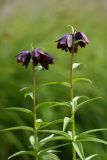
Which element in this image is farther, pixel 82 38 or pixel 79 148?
pixel 79 148

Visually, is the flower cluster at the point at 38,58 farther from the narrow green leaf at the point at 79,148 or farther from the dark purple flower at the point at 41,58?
the narrow green leaf at the point at 79,148

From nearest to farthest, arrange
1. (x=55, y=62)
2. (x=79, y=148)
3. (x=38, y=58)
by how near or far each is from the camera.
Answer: (x=38, y=58) < (x=79, y=148) < (x=55, y=62)

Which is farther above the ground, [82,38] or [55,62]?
[55,62]

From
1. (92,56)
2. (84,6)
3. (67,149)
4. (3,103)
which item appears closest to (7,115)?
(3,103)

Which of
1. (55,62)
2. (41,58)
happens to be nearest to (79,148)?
(41,58)

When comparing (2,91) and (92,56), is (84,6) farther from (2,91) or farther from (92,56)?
(2,91)

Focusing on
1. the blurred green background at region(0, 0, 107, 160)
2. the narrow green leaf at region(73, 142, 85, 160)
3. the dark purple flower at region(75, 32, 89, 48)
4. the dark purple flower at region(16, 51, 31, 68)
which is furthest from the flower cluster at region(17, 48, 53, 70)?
the blurred green background at region(0, 0, 107, 160)

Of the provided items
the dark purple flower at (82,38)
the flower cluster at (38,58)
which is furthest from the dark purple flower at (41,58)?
the dark purple flower at (82,38)

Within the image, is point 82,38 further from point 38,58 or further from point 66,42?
point 38,58
